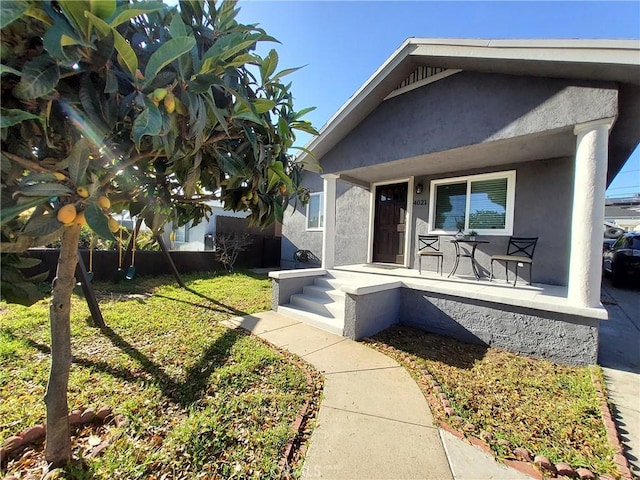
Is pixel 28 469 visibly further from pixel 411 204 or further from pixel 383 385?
pixel 411 204

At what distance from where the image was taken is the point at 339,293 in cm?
561

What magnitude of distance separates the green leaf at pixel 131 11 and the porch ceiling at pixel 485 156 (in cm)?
483

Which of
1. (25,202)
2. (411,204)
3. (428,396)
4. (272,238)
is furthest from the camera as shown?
(272,238)

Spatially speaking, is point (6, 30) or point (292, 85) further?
point (292, 85)

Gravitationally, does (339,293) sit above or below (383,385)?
above

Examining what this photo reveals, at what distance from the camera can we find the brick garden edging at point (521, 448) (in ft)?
6.73

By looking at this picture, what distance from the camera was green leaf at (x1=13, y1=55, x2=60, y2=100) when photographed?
978mm

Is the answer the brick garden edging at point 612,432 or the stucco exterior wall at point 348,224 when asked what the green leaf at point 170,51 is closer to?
the brick garden edging at point 612,432

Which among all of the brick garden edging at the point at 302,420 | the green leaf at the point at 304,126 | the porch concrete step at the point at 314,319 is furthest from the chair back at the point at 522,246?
the green leaf at the point at 304,126

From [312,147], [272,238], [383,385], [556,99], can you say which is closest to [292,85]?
[383,385]

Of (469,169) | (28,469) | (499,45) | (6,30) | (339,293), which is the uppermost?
(499,45)

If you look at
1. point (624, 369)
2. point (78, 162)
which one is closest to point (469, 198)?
point (624, 369)

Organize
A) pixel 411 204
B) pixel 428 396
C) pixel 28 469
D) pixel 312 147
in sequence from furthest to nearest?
pixel 411 204
pixel 312 147
pixel 428 396
pixel 28 469

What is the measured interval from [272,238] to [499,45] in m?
10.4
